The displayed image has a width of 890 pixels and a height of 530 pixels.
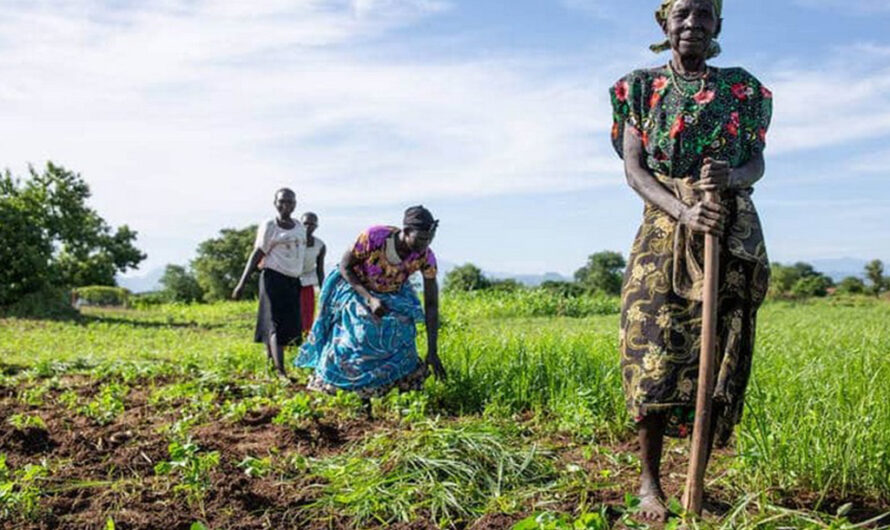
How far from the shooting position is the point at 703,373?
2.87 metres

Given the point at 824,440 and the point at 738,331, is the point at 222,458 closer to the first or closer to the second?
the point at 738,331


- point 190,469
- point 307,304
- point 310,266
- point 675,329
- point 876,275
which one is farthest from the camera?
point 876,275

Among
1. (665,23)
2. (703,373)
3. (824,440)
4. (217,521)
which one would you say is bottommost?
(217,521)

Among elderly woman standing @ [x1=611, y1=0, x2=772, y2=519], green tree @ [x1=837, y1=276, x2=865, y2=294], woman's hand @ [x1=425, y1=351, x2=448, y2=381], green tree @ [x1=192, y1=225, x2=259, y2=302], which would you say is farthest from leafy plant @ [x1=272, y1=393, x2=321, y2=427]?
green tree @ [x1=837, y1=276, x2=865, y2=294]

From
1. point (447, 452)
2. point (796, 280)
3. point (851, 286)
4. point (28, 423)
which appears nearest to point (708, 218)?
point (447, 452)

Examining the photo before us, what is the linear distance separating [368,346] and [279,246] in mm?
2175

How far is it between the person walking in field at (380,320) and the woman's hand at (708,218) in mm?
2789

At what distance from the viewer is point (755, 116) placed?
311 cm

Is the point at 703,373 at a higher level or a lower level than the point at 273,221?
lower

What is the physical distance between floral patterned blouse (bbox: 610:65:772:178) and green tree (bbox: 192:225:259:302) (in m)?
26.7

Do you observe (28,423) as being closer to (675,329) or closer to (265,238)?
(265,238)

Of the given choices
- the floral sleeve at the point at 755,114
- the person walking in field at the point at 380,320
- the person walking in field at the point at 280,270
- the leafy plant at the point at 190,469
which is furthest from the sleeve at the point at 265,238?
the floral sleeve at the point at 755,114

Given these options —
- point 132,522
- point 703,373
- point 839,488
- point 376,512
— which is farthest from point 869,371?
point 132,522

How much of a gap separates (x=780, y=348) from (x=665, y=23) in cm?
464
